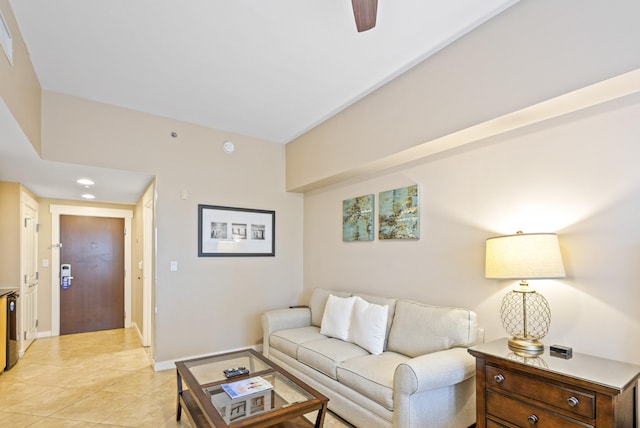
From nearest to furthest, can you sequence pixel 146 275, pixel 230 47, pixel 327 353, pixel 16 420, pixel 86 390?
pixel 230 47, pixel 16 420, pixel 327 353, pixel 86 390, pixel 146 275

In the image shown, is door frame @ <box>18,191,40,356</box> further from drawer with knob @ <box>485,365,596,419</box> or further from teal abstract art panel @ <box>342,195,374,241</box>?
drawer with knob @ <box>485,365,596,419</box>

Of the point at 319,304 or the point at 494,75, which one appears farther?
the point at 319,304

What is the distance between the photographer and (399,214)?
3.23m

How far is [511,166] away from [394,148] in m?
0.92

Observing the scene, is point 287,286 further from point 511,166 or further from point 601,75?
point 601,75

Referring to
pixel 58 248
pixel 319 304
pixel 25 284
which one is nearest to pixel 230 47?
pixel 319 304

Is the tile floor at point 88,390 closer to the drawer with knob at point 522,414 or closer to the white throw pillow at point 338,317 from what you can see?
the white throw pillow at point 338,317

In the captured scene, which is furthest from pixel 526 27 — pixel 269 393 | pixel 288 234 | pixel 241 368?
pixel 288 234

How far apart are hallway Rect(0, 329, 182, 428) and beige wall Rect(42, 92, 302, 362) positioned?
0.50 meters

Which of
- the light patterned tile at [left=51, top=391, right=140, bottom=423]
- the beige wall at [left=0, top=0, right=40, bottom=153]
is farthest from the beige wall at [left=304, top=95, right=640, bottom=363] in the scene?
the beige wall at [left=0, top=0, right=40, bottom=153]

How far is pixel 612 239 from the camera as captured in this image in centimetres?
188

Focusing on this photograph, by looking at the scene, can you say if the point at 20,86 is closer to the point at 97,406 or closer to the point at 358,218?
the point at 97,406

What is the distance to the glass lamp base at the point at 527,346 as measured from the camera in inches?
74.0

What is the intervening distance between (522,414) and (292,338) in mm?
2032
